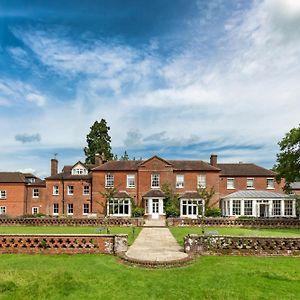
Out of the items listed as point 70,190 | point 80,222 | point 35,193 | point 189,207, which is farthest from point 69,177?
point 189,207

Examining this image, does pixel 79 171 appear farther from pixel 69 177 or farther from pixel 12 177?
pixel 12 177

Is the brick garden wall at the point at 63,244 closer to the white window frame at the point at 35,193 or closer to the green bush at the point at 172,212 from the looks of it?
the green bush at the point at 172,212

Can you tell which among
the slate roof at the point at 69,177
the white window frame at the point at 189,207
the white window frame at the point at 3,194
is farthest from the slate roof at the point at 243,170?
the white window frame at the point at 3,194

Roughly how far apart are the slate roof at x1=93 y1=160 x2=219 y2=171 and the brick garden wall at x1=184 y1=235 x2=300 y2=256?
3192cm

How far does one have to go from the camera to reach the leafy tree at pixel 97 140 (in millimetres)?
68250

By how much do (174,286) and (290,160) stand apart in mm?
28670

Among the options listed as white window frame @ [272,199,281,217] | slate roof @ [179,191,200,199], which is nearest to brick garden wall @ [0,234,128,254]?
slate roof @ [179,191,200,199]

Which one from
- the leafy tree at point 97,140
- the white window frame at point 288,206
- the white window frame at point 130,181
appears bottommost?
the white window frame at point 288,206

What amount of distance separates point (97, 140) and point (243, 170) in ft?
102

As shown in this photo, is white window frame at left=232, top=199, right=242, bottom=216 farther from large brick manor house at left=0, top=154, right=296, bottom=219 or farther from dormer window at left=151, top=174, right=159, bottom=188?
dormer window at left=151, top=174, right=159, bottom=188

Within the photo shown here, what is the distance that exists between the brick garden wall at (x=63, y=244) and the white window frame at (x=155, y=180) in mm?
31740

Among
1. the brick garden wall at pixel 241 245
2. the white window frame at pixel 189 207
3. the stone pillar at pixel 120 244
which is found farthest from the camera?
the white window frame at pixel 189 207

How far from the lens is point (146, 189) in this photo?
46281 mm

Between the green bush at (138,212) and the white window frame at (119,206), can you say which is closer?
the green bush at (138,212)
